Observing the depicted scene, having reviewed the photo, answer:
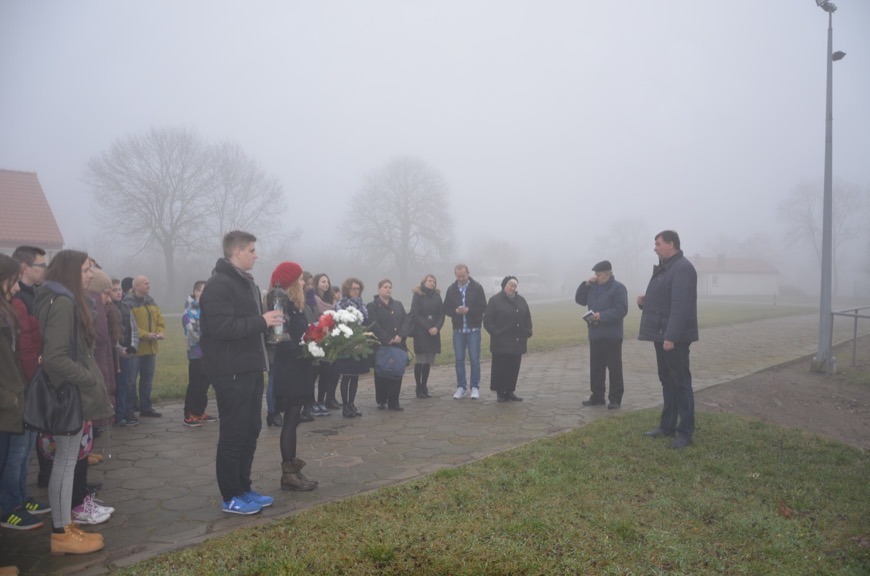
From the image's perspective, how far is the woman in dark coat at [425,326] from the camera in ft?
32.7

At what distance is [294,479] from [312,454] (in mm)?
1288

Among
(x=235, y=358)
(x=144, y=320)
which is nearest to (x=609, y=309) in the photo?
(x=235, y=358)

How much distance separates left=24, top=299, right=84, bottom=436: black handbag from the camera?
162 inches

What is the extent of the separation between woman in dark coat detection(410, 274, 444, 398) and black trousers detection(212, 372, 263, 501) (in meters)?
5.11

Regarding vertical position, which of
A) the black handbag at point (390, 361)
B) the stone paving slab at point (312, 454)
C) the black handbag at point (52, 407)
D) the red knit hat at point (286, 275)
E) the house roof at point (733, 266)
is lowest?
the stone paving slab at point (312, 454)

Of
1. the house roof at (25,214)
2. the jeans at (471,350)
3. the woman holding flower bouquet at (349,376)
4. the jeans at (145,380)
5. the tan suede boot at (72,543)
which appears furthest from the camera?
the house roof at (25,214)

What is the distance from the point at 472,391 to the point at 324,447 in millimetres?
3608

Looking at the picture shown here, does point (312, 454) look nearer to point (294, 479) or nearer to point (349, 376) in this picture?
point (294, 479)

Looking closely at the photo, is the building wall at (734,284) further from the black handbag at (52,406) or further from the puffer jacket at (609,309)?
the black handbag at (52,406)

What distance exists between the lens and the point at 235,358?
473cm

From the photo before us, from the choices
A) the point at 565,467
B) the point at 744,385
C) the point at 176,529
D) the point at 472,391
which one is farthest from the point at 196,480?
the point at 744,385

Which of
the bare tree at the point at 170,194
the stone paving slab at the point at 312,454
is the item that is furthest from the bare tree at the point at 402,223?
the stone paving slab at the point at 312,454

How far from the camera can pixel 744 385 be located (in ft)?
35.8

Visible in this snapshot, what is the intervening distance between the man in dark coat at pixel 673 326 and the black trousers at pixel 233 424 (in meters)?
4.40
